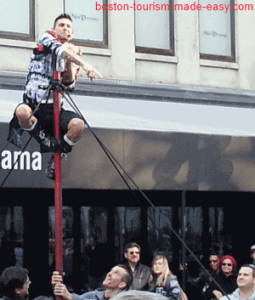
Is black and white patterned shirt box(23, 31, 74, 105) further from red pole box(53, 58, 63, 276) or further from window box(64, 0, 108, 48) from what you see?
window box(64, 0, 108, 48)

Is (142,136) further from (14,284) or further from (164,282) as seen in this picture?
(14,284)

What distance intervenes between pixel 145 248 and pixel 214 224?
1413mm

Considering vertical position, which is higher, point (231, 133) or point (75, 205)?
point (231, 133)

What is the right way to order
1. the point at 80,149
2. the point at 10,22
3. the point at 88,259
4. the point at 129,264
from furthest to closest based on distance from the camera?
the point at 88,259, the point at 10,22, the point at 80,149, the point at 129,264

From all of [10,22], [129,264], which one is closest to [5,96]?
[10,22]

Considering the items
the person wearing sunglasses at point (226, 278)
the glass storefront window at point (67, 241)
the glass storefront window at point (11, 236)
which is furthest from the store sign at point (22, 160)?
the person wearing sunglasses at point (226, 278)

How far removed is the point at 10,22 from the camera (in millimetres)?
11828

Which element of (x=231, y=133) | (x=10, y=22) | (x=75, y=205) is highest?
(x=10, y=22)

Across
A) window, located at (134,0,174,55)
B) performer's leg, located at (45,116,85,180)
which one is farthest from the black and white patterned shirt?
window, located at (134,0,174,55)

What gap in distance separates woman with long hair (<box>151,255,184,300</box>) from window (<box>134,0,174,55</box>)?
15.4 feet

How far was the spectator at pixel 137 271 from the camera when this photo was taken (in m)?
9.47

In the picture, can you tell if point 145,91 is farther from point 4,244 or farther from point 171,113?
point 4,244

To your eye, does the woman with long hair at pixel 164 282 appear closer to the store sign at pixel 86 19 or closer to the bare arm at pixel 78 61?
the bare arm at pixel 78 61

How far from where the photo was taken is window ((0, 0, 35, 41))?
38.7 feet
